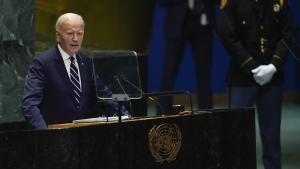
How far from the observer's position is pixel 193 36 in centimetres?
799

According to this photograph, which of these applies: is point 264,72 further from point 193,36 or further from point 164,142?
point 193,36

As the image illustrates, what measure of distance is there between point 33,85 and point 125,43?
13.7ft

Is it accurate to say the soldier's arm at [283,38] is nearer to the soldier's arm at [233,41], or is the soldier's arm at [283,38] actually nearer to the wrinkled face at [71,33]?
the soldier's arm at [233,41]

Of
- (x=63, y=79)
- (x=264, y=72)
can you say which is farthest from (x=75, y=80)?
(x=264, y=72)

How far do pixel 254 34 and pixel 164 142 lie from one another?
6.25 feet

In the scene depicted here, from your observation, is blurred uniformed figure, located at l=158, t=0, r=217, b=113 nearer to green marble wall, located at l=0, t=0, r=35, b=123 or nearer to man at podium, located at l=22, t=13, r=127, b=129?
green marble wall, located at l=0, t=0, r=35, b=123

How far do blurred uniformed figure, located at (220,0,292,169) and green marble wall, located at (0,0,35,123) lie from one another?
5.25 ft

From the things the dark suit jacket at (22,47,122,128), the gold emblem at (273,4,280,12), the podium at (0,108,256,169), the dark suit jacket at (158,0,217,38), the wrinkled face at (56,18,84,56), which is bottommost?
the podium at (0,108,256,169)

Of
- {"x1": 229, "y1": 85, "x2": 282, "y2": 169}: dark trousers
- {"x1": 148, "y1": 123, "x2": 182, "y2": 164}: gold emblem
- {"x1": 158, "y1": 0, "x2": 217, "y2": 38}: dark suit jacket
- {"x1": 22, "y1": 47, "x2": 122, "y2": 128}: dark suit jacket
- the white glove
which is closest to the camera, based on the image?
{"x1": 148, "y1": 123, "x2": 182, "y2": 164}: gold emblem

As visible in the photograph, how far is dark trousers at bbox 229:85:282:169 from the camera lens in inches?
246

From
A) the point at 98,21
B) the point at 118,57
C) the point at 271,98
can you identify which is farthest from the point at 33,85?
the point at 98,21

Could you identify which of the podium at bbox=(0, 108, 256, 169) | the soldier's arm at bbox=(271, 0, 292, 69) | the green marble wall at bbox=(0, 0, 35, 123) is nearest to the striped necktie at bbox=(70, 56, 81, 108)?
the podium at bbox=(0, 108, 256, 169)

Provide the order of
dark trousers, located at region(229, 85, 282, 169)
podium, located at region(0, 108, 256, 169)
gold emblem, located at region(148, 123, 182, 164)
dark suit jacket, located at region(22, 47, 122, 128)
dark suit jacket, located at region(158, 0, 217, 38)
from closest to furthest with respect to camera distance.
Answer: podium, located at region(0, 108, 256, 169) < gold emblem, located at region(148, 123, 182, 164) < dark suit jacket, located at region(22, 47, 122, 128) < dark trousers, located at region(229, 85, 282, 169) < dark suit jacket, located at region(158, 0, 217, 38)

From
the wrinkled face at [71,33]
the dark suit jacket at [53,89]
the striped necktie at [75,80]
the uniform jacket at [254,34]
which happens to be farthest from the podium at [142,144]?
the uniform jacket at [254,34]
